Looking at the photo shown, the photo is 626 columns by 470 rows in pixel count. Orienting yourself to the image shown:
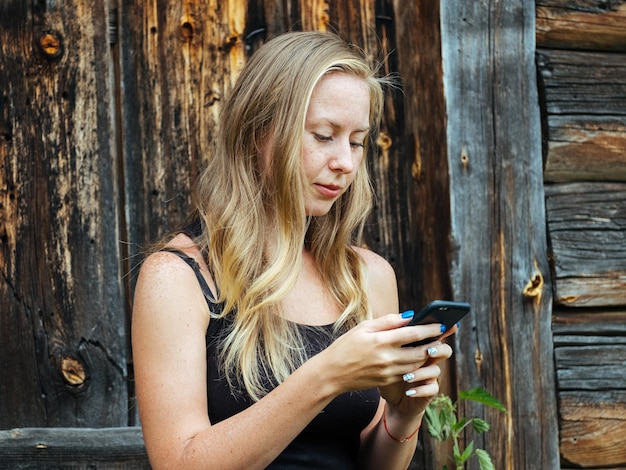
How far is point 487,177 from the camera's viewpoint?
274 centimetres

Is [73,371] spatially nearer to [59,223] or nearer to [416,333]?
[59,223]

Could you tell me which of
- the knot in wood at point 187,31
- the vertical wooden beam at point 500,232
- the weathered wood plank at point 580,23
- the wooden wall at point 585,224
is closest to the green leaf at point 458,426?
the vertical wooden beam at point 500,232

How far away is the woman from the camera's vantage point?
72.4 inches

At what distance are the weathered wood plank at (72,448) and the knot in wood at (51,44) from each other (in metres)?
1.06

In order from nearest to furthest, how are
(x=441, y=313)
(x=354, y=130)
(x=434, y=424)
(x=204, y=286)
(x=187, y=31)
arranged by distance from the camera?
(x=441, y=313) < (x=204, y=286) < (x=354, y=130) < (x=434, y=424) < (x=187, y=31)

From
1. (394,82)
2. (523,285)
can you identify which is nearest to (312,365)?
(523,285)

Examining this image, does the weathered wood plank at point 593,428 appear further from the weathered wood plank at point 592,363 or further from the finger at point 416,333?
the finger at point 416,333

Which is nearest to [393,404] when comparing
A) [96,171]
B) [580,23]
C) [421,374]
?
[421,374]

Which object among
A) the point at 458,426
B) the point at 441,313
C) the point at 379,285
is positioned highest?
the point at 441,313

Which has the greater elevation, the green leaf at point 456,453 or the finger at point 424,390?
the finger at point 424,390

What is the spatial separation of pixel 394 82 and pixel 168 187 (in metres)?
0.75

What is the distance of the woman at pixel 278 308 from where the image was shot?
1840 millimetres

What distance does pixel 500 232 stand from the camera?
8.99ft

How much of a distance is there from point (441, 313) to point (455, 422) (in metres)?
0.93
